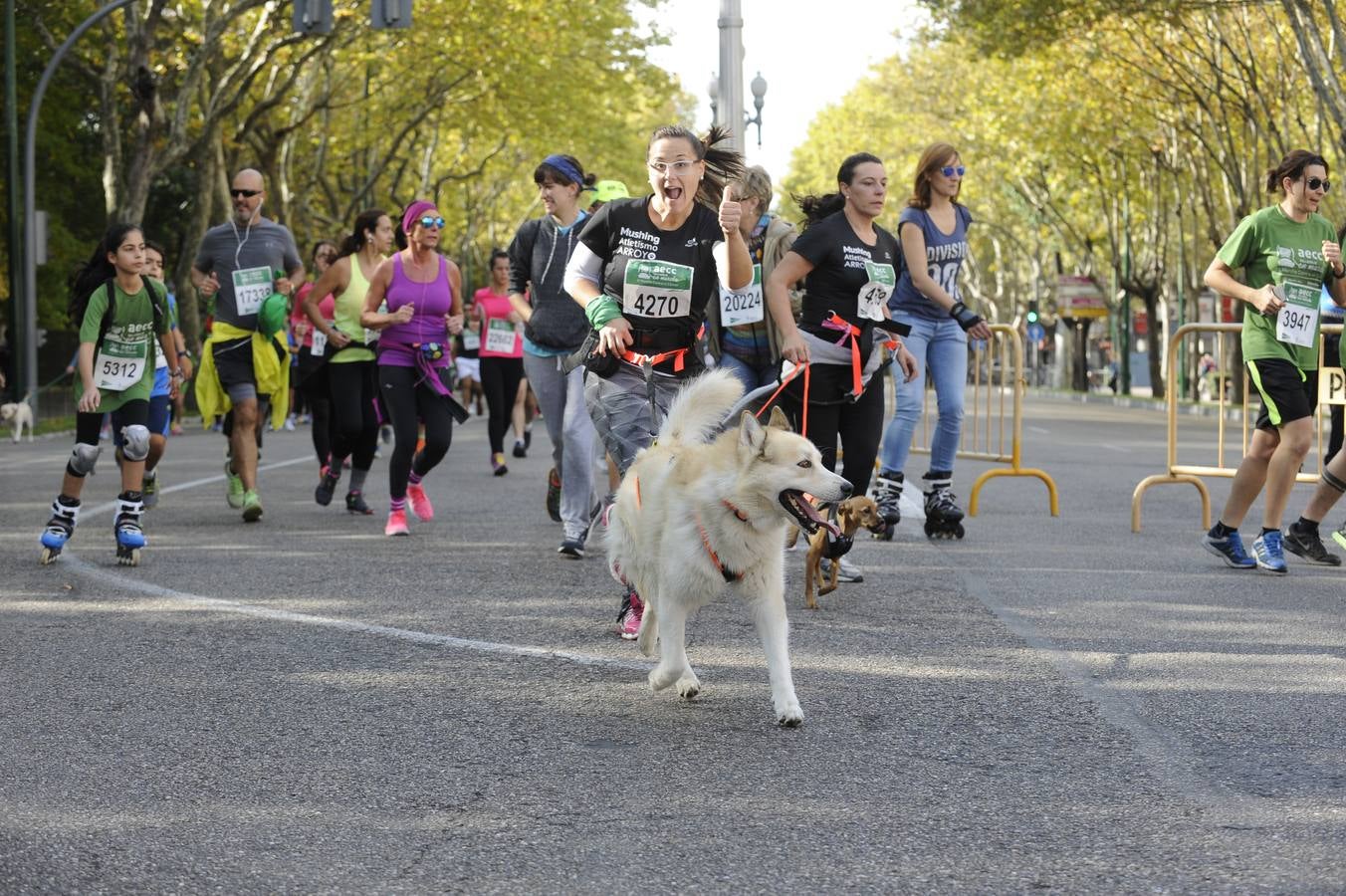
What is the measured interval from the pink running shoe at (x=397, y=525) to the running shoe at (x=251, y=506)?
3.51ft

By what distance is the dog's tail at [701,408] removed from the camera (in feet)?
20.8

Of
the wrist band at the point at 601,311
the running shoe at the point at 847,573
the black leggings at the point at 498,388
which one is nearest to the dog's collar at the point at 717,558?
the wrist band at the point at 601,311

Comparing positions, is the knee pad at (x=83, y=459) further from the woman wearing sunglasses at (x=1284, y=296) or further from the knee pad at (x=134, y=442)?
the woman wearing sunglasses at (x=1284, y=296)

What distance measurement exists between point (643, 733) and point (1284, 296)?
4.99 m

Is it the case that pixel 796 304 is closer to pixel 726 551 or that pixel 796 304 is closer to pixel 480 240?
pixel 726 551

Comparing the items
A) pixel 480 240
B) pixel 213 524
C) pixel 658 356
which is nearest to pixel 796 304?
pixel 658 356

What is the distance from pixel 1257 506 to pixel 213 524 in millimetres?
7045

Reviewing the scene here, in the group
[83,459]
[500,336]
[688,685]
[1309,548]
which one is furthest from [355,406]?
[688,685]

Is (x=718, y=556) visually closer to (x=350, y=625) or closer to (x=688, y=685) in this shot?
(x=688, y=685)

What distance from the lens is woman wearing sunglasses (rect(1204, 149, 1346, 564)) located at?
952 cm

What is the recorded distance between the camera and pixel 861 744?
18.5ft

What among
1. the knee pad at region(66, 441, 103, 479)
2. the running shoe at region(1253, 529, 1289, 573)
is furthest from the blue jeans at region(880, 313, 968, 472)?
the knee pad at region(66, 441, 103, 479)

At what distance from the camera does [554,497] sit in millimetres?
12078

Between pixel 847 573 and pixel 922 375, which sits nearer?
pixel 847 573
